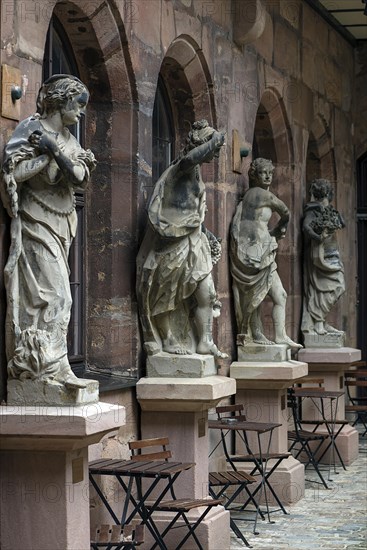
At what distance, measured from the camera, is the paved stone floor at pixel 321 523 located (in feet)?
31.1

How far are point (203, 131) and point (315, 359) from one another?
5165mm

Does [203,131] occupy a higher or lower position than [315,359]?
higher

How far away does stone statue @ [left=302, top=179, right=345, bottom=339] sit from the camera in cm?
1388

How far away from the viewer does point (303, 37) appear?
46.6 ft

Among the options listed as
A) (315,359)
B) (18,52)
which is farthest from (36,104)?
(315,359)

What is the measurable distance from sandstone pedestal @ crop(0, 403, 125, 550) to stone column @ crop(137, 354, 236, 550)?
2.04m

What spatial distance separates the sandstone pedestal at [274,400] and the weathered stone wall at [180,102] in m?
0.30

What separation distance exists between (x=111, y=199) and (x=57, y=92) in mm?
2129

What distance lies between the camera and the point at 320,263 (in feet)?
45.8

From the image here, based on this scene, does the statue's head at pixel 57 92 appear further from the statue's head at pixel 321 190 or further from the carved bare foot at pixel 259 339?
the statue's head at pixel 321 190

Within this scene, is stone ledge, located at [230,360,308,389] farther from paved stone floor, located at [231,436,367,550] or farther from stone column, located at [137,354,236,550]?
stone column, located at [137,354,236,550]

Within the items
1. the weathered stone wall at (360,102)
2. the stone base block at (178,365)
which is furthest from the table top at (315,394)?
the weathered stone wall at (360,102)

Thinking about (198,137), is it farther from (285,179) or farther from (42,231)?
(285,179)

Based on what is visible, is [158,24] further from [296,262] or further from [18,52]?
[296,262]
